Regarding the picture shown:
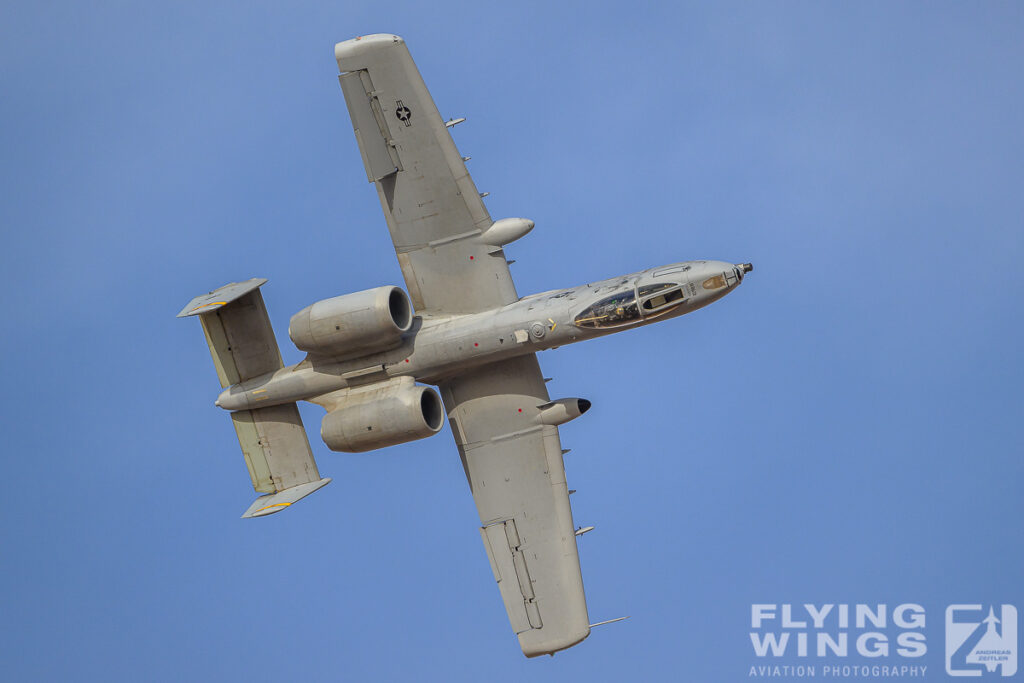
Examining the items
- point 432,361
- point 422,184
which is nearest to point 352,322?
point 432,361

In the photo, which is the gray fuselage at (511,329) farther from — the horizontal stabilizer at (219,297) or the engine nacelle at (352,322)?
the horizontal stabilizer at (219,297)

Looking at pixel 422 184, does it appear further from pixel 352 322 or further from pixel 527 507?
pixel 527 507

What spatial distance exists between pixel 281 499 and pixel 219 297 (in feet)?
12.3

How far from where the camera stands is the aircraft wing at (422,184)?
24.1 m

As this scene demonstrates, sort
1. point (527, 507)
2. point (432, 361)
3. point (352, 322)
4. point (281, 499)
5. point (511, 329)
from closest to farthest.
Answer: point (352, 322), point (511, 329), point (432, 361), point (281, 499), point (527, 507)

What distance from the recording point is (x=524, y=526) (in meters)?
24.7

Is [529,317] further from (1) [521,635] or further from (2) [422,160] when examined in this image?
(1) [521,635]

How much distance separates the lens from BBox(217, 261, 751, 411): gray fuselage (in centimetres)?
2286

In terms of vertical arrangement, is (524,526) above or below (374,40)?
below

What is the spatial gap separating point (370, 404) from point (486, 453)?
2.53 m

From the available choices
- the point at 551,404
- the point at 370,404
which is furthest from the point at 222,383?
the point at 551,404

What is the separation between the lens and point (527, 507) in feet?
81.1

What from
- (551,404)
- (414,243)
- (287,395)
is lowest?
(551,404)

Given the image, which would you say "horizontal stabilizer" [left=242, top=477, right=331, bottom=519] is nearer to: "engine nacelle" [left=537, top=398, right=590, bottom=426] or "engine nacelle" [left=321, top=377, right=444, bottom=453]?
"engine nacelle" [left=321, top=377, right=444, bottom=453]
